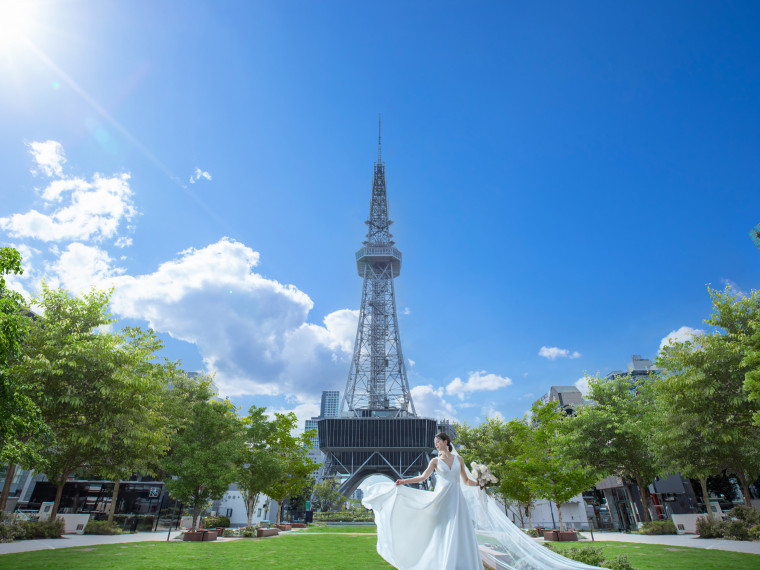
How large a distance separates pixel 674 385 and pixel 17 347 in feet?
84.1

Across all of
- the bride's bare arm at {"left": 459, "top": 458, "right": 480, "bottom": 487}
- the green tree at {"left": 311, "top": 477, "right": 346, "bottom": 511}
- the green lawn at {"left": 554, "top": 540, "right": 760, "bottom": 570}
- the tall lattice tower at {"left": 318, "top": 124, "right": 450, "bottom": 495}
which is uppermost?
the tall lattice tower at {"left": 318, "top": 124, "right": 450, "bottom": 495}

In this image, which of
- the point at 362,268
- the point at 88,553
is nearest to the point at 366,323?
the point at 362,268

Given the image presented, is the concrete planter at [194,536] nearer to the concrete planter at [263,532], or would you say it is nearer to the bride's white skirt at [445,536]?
the concrete planter at [263,532]

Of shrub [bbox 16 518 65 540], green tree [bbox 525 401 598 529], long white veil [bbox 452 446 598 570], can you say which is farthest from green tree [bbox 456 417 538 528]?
shrub [bbox 16 518 65 540]

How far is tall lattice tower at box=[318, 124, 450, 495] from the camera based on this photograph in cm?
8912

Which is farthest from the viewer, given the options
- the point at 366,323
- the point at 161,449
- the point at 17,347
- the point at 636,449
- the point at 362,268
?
the point at 362,268

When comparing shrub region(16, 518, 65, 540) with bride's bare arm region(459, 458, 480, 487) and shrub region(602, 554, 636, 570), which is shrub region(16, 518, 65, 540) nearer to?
bride's bare arm region(459, 458, 480, 487)

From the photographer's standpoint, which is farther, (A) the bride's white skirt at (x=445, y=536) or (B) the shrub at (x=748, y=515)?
(B) the shrub at (x=748, y=515)

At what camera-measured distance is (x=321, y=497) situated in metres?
71.7

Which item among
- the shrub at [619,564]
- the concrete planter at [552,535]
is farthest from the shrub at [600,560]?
the concrete planter at [552,535]

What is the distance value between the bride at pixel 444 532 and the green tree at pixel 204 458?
68.7 feet

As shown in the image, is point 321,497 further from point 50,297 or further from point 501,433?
point 50,297

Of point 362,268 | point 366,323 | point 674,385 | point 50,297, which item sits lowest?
point 674,385

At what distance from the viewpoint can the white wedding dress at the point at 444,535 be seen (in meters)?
7.22
